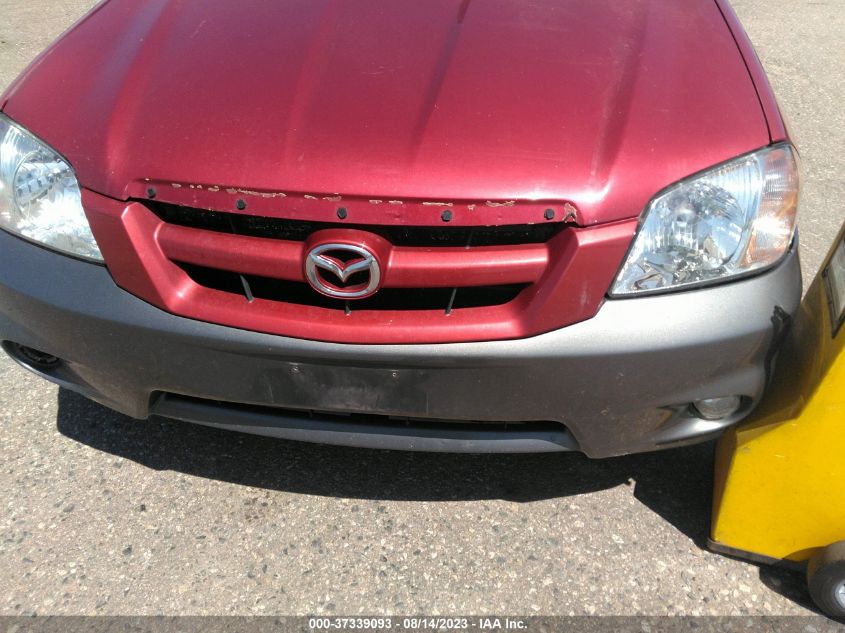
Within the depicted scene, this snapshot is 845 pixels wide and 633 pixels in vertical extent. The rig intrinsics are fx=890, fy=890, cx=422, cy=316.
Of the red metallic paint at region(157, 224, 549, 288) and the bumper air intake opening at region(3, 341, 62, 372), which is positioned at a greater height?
the red metallic paint at region(157, 224, 549, 288)

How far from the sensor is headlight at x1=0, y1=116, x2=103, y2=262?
1.99m

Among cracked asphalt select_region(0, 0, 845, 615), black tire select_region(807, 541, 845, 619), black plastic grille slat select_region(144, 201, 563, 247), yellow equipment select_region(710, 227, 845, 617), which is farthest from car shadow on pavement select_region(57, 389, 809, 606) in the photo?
black plastic grille slat select_region(144, 201, 563, 247)

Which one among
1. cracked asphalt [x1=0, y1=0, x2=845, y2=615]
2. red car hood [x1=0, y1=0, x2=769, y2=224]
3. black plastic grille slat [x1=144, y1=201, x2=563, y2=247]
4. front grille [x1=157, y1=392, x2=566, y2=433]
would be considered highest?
red car hood [x1=0, y1=0, x2=769, y2=224]

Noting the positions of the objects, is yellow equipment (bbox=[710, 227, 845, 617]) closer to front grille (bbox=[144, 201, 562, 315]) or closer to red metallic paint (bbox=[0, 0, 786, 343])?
red metallic paint (bbox=[0, 0, 786, 343])

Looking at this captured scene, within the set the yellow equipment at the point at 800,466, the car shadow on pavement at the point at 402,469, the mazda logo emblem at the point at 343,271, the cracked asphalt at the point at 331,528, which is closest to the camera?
the mazda logo emblem at the point at 343,271

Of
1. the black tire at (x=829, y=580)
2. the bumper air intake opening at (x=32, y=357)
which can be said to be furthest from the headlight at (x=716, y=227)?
the bumper air intake opening at (x=32, y=357)

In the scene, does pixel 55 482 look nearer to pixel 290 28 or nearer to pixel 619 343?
pixel 290 28

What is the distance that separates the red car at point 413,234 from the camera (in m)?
1.82

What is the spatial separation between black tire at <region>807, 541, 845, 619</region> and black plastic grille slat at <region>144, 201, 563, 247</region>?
102 cm

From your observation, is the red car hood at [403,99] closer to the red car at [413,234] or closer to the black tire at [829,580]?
the red car at [413,234]

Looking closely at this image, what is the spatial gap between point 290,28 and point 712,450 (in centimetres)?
164

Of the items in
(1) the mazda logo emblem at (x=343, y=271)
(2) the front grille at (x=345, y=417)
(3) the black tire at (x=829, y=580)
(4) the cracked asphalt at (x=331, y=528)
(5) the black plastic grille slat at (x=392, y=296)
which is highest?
(1) the mazda logo emblem at (x=343, y=271)

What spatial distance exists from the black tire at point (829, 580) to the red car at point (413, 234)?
1.26 feet

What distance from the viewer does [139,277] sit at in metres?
1.92
